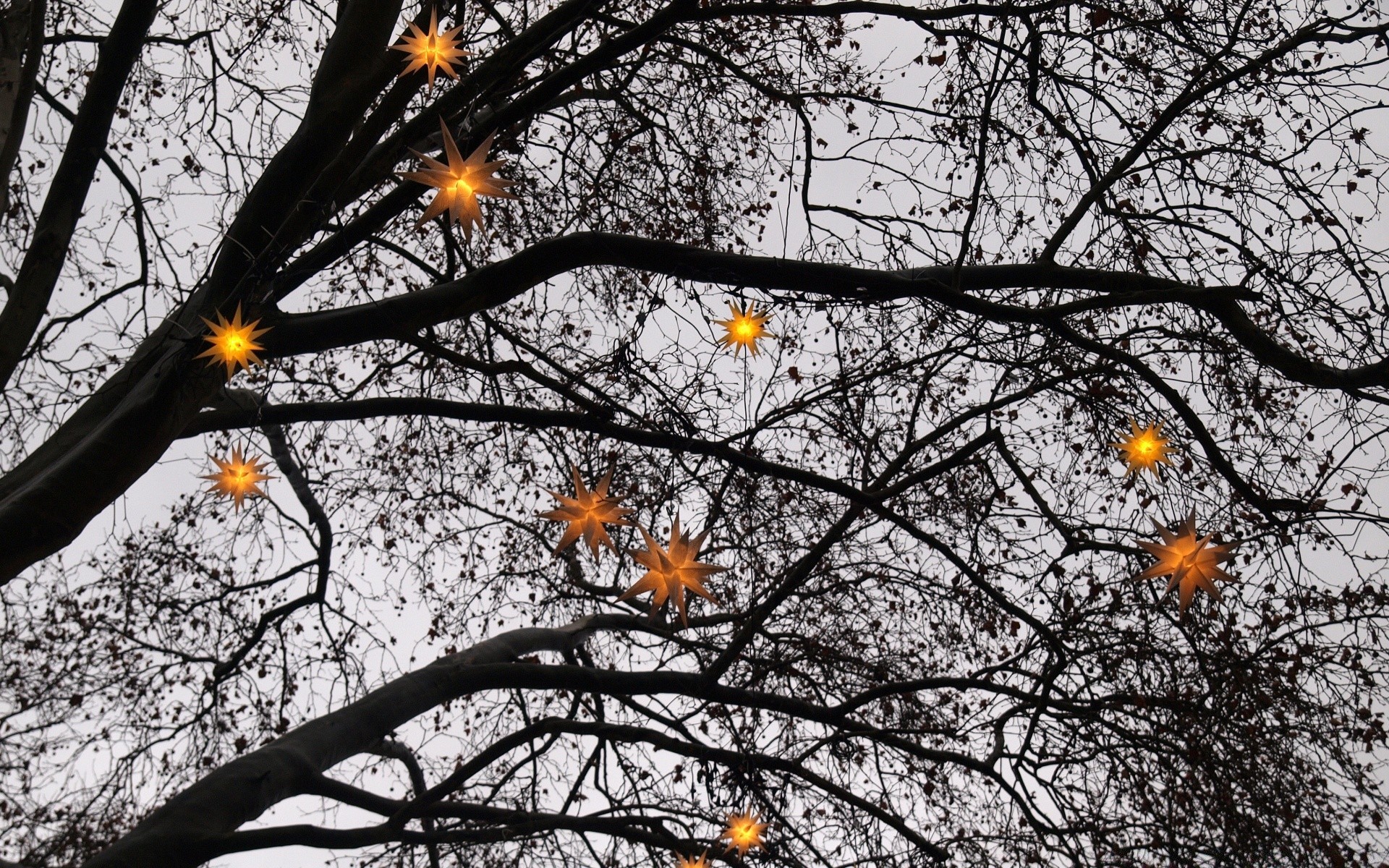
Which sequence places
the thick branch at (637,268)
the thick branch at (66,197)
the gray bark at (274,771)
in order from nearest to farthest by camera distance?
the gray bark at (274,771)
the thick branch at (637,268)
the thick branch at (66,197)

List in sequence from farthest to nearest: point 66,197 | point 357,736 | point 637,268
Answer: point 66,197
point 357,736
point 637,268

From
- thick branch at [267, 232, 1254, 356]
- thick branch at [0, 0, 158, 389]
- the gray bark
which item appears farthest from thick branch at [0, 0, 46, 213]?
the gray bark

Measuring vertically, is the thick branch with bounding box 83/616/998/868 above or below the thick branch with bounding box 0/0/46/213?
below

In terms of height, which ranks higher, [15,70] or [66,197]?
[15,70]

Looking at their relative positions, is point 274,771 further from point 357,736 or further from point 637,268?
point 637,268

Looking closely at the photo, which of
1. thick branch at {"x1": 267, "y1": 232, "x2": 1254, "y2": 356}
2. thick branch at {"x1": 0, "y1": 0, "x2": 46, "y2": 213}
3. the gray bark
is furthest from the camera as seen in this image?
thick branch at {"x1": 0, "y1": 0, "x2": 46, "y2": 213}

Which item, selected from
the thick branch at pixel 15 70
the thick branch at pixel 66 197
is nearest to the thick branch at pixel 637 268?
the thick branch at pixel 66 197

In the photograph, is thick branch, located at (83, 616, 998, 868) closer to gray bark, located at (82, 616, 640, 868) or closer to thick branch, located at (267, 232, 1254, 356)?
gray bark, located at (82, 616, 640, 868)

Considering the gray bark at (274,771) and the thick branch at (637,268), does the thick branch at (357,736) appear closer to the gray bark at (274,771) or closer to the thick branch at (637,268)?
the gray bark at (274,771)

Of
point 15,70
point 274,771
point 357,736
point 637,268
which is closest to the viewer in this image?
point 274,771

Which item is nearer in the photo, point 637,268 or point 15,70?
point 637,268

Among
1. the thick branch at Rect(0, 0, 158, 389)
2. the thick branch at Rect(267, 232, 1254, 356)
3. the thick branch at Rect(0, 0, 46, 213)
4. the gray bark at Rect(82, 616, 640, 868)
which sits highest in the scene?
the thick branch at Rect(0, 0, 46, 213)

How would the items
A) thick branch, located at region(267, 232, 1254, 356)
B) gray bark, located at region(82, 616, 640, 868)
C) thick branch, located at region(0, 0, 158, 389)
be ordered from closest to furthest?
gray bark, located at region(82, 616, 640, 868), thick branch, located at region(267, 232, 1254, 356), thick branch, located at region(0, 0, 158, 389)

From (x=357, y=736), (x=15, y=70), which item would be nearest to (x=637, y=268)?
(x=357, y=736)
